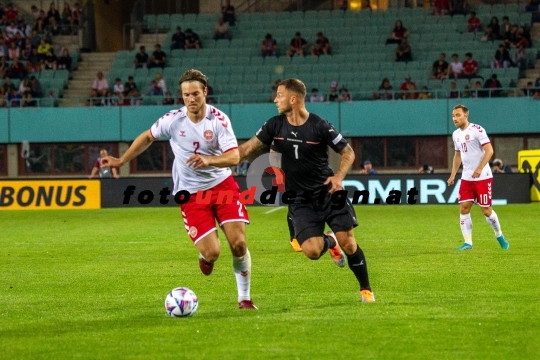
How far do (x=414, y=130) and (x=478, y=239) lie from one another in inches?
747

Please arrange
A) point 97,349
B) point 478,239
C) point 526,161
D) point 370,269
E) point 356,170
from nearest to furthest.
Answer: point 97,349 < point 370,269 < point 478,239 < point 526,161 < point 356,170

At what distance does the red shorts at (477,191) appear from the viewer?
1570 centimetres

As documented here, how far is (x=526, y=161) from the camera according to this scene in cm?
2958

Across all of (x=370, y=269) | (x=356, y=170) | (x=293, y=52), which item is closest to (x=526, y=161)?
(x=356, y=170)

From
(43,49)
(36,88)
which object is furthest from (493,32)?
(43,49)

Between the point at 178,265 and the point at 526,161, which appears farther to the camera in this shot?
the point at 526,161

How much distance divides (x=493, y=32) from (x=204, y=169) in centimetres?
3022

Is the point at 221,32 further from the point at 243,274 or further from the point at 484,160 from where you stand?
the point at 243,274

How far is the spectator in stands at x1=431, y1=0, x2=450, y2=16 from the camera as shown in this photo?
39.6 m

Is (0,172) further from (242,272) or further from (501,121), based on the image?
(242,272)

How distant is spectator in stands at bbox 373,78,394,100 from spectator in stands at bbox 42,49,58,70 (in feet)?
43.6

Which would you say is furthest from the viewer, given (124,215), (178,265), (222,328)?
(124,215)

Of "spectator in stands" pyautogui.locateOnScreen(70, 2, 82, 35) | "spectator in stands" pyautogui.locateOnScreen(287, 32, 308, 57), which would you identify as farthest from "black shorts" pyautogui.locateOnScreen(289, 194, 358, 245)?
"spectator in stands" pyautogui.locateOnScreen(70, 2, 82, 35)

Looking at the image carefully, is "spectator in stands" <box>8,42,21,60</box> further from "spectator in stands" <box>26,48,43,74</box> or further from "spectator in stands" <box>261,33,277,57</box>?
"spectator in stands" <box>261,33,277,57</box>
